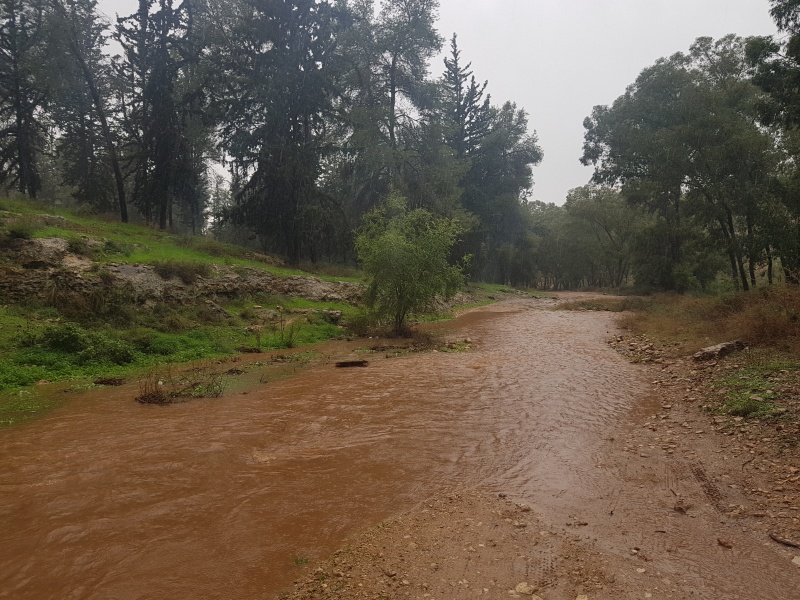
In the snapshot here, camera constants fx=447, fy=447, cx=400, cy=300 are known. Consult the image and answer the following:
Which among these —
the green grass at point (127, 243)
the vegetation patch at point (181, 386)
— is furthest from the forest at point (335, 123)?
the vegetation patch at point (181, 386)

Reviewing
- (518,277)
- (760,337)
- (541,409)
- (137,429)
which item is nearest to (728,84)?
(760,337)

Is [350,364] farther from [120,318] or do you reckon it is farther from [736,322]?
[736,322]

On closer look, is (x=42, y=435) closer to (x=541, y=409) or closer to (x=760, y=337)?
(x=541, y=409)

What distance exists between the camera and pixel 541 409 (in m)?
9.11

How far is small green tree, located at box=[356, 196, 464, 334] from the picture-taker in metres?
17.7

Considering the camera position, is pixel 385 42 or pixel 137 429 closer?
pixel 137 429

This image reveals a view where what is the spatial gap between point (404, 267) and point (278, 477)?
1237 centimetres

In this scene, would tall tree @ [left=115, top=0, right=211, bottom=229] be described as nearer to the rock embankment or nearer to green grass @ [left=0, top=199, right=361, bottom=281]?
green grass @ [left=0, top=199, right=361, bottom=281]

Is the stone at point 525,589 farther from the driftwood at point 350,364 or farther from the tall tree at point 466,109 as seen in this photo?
the tall tree at point 466,109

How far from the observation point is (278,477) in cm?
604

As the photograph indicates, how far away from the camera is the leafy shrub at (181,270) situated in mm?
17203

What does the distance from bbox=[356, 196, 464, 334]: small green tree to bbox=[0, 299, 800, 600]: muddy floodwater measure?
284 inches

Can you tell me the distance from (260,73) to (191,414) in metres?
25.1

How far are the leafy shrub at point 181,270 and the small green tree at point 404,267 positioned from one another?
6.68m
